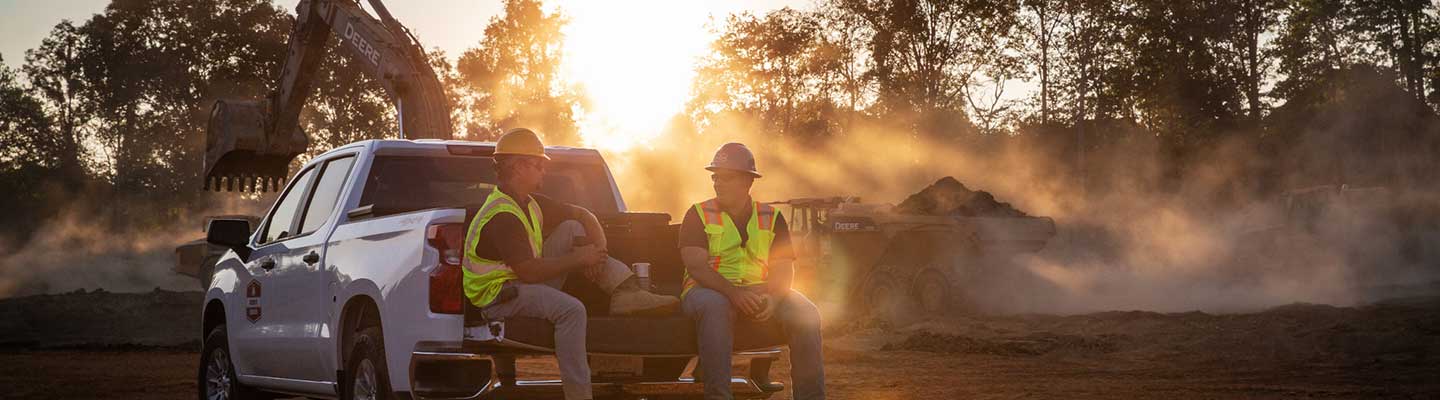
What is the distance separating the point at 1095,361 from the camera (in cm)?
1692

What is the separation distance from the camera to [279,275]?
28.0ft

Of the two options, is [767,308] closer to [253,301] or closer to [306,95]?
[253,301]

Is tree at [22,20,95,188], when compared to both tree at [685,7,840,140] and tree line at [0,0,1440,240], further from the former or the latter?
tree at [685,7,840,140]

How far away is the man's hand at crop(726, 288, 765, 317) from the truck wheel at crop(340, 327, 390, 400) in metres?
1.64

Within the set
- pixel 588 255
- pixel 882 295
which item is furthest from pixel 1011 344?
pixel 588 255

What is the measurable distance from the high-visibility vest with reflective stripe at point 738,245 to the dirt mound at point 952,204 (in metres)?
17.6

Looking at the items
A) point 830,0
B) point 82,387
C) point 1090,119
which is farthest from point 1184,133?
point 82,387

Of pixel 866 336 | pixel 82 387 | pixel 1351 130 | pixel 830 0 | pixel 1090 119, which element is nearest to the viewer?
pixel 82 387

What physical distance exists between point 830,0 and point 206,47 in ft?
94.6

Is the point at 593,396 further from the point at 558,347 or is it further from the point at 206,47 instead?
the point at 206,47

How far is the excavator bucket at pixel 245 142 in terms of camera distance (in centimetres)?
2155

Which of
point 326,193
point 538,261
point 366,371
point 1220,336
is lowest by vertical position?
point 1220,336

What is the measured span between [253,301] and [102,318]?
2109cm

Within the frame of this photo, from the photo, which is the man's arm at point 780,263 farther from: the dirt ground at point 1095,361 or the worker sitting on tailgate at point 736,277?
the dirt ground at point 1095,361
